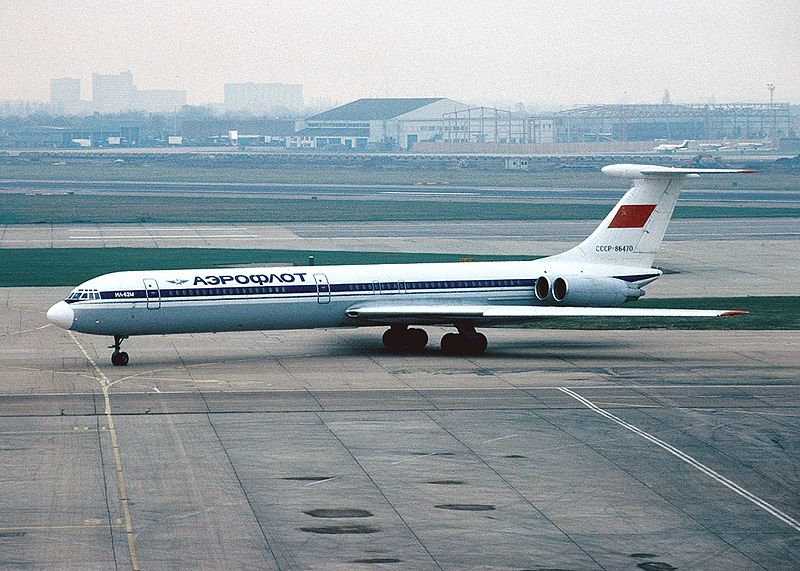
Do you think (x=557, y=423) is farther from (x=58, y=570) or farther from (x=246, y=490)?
(x=58, y=570)

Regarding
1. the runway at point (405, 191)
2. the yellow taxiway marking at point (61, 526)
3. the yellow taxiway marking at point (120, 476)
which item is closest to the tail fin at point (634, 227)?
the yellow taxiway marking at point (120, 476)

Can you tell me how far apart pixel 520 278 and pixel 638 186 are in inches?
232

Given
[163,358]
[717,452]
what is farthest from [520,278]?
[717,452]

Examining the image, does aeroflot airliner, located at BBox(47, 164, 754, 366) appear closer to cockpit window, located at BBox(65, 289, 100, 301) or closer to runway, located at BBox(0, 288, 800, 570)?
cockpit window, located at BBox(65, 289, 100, 301)

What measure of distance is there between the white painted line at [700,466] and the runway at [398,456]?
8cm

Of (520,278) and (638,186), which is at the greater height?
(638,186)

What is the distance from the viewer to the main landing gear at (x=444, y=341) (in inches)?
1758

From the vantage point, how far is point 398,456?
29.2 meters

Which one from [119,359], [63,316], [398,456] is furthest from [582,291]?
[398,456]

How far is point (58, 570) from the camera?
2077 cm

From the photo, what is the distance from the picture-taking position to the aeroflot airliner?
1620 inches

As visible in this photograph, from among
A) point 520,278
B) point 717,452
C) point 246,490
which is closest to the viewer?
point 246,490

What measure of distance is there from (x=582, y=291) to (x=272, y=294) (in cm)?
1085

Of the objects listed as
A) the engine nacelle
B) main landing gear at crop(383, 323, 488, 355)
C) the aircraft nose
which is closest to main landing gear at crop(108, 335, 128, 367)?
the aircraft nose
